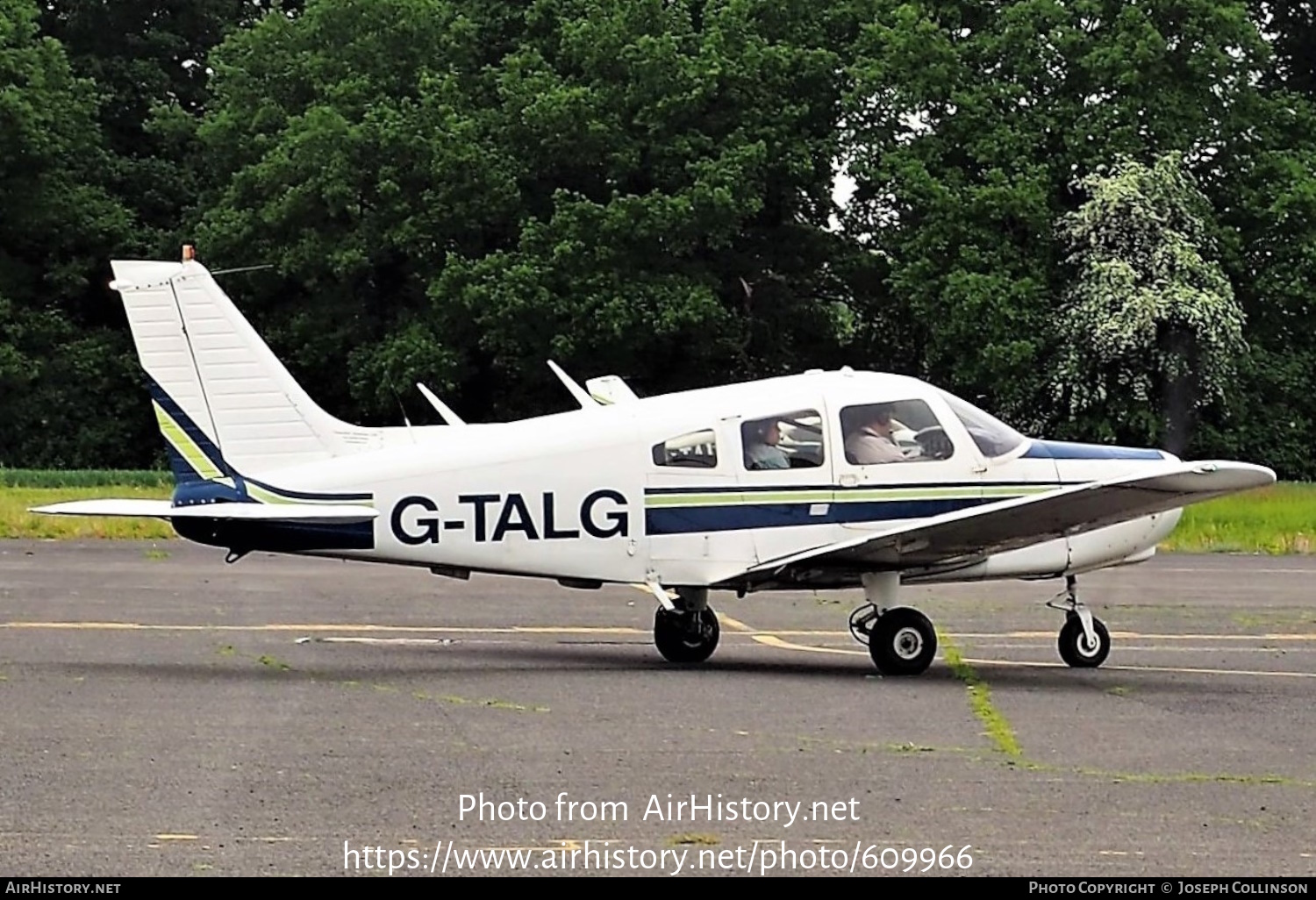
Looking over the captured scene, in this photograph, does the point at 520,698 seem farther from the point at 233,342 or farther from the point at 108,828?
the point at 108,828

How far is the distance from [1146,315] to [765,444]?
3263 centimetres

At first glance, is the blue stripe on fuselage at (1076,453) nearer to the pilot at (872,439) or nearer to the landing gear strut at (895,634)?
the pilot at (872,439)

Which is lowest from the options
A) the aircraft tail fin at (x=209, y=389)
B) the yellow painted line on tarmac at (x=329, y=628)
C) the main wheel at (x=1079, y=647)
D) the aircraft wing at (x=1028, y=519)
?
the main wheel at (x=1079, y=647)

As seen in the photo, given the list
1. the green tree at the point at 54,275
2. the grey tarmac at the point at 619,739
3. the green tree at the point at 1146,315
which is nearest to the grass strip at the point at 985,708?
the grey tarmac at the point at 619,739

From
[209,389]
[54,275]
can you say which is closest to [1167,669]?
[209,389]

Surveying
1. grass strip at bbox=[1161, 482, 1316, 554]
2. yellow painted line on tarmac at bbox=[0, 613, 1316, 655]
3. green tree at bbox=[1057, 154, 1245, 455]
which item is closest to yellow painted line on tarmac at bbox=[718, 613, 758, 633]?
yellow painted line on tarmac at bbox=[0, 613, 1316, 655]

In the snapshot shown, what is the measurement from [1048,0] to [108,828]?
148ft

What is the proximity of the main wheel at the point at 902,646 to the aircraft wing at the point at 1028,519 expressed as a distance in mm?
389

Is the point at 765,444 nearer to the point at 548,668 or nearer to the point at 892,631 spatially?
the point at 892,631

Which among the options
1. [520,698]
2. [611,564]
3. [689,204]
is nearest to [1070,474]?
[611,564]

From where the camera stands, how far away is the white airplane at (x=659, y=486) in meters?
14.1

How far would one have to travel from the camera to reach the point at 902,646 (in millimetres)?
14336

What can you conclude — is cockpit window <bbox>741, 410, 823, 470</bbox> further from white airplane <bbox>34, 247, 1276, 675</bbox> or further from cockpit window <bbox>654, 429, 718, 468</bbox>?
cockpit window <bbox>654, 429, 718, 468</bbox>

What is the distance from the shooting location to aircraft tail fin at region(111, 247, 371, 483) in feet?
46.9
